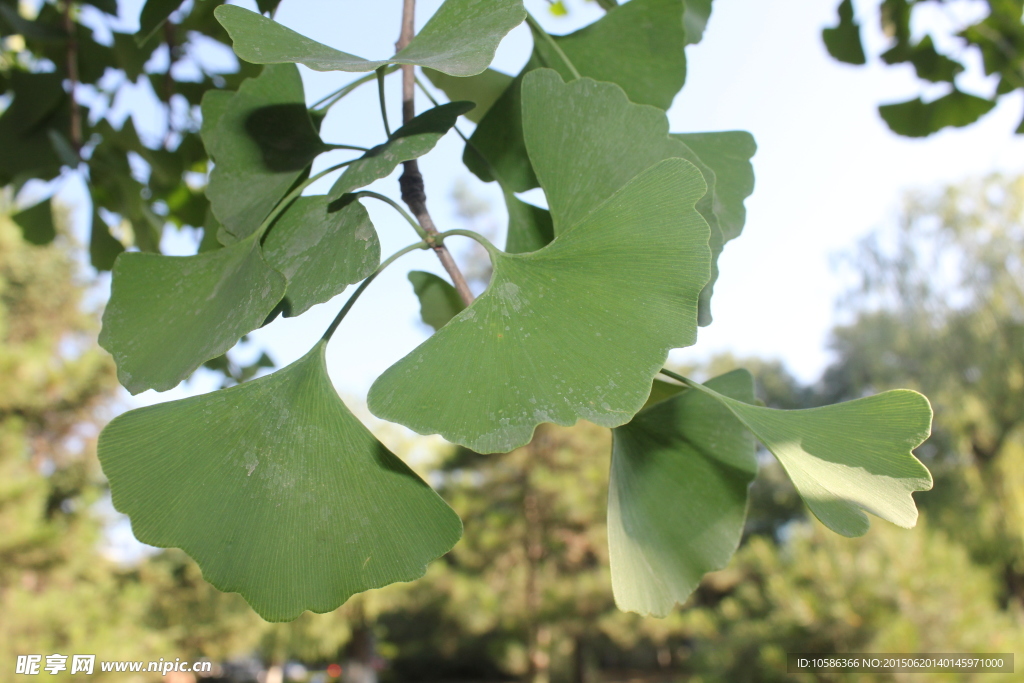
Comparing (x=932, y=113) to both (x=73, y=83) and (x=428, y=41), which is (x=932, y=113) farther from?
(x=73, y=83)

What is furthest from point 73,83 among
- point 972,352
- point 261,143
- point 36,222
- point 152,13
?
point 972,352

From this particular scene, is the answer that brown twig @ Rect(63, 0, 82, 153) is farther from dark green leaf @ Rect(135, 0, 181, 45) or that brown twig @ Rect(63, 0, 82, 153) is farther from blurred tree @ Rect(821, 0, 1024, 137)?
blurred tree @ Rect(821, 0, 1024, 137)

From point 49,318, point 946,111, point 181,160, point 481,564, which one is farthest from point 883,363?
point 49,318

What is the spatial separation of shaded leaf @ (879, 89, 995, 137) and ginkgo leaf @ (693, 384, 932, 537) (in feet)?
3.36

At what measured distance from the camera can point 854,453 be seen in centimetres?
37

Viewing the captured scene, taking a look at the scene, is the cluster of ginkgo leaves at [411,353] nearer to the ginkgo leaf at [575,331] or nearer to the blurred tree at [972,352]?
the ginkgo leaf at [575,331]

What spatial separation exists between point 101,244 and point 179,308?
0.82 m

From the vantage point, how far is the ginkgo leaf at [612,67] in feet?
1.57

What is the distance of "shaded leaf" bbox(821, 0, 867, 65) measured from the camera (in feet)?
3.43

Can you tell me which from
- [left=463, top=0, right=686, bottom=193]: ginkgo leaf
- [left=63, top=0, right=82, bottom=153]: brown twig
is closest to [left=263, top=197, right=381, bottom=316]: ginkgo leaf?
[left=463, top=0, right=686, bottom=193]: ginkgo leaf

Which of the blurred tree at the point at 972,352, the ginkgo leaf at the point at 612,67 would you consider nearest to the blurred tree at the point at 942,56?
the ginkgo leaf at the point at 612,67

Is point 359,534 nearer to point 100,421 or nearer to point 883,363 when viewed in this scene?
point 100,421

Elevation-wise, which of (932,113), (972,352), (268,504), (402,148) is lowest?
(972,352)

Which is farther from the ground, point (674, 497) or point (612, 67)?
point (612, 67)
